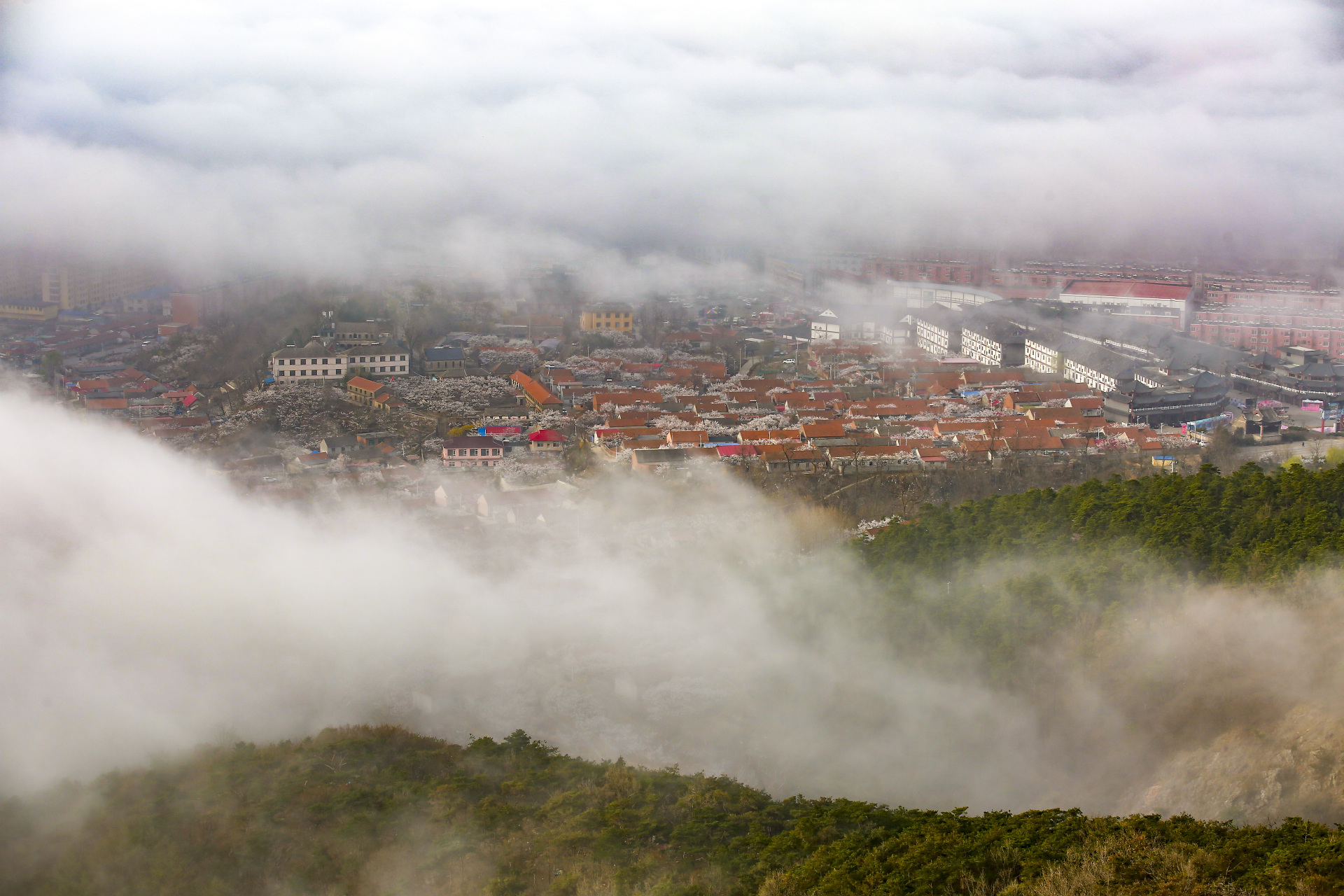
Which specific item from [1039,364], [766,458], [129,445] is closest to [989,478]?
[766,458]

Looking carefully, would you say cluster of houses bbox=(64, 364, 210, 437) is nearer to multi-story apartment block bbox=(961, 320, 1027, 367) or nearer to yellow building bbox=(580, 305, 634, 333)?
yellow building bbox=(580, 305, 634, 333)

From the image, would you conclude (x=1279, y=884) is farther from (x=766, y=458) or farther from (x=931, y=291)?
(x=931, y=291)

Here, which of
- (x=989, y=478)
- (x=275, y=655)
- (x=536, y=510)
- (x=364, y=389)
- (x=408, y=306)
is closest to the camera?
(x=275, y=655)

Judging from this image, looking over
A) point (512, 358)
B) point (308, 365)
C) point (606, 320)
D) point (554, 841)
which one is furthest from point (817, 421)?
point (554, 841)

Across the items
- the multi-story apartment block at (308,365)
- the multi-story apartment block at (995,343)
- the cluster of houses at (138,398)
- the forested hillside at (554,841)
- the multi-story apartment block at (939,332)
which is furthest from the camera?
the multi-story apartment block at (939,332)

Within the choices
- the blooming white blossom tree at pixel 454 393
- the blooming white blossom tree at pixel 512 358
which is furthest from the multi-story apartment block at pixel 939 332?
the blooming white blossom tree at pixel 454 393

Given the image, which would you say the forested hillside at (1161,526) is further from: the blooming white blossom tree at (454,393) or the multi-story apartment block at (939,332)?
the multi-story apartment block at (939,332)
